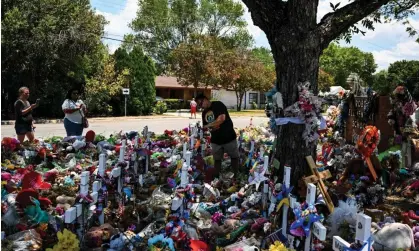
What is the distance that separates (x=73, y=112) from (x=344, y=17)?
17.8ft

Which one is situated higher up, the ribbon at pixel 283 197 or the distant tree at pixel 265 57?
the distant tree at pixel 265 57

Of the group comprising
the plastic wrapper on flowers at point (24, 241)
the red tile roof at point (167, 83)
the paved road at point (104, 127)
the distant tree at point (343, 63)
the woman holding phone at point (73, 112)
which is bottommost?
the paved road at point (104, 127)

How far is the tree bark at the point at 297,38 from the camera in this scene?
5414 mm

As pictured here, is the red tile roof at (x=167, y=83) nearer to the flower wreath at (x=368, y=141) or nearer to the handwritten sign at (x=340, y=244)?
the flower wreath at (x=368, y=141)

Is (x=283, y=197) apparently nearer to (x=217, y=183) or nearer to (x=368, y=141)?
(x=368, y=141)

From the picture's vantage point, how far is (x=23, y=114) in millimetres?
8250

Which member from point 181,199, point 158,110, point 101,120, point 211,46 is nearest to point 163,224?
point 181,199

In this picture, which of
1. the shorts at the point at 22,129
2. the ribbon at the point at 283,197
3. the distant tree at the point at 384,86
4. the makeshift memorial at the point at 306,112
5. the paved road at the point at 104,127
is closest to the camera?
the ribbon at the point at 283,197

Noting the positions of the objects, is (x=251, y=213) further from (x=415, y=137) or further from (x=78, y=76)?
(x=78, y=76)

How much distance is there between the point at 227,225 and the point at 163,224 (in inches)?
27.0

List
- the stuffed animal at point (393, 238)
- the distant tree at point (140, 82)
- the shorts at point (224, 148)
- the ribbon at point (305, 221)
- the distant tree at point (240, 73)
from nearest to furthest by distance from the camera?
the ribbon at point (305, 221), the stuffed animal at point (393, 238), the shorts at point (224, 148), the distant tree at point (140, 82), the distant tree at point (240, 73)

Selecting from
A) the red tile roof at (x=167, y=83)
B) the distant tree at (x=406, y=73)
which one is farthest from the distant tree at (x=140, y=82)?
the distant tree at (x=406, y=73)

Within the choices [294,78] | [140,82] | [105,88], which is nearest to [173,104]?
[140,82]

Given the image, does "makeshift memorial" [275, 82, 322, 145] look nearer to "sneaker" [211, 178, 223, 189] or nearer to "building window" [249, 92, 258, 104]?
"sneaker" [211, 178, 223, 189]
